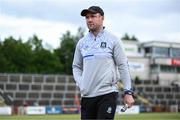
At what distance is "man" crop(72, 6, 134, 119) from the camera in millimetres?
5805

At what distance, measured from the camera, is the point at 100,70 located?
19.0 ft

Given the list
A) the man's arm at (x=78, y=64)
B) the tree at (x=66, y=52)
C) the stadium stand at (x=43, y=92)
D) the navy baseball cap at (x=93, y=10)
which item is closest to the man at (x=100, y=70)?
the navy baseball cap at (x=93, y=10)

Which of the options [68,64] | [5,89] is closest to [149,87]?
[5,89]

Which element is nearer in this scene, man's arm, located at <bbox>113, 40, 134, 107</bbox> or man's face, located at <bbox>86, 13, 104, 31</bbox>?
man's arm, located at <bbox>113, 40, 134, 107</bbox>

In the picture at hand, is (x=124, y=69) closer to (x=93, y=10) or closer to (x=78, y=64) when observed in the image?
(x=78, y=64)

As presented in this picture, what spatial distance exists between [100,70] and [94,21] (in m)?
0.56

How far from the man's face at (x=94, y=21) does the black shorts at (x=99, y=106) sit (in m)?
0.78

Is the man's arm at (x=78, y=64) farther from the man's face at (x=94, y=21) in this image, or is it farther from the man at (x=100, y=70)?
the man's face at (x=94, y=21)

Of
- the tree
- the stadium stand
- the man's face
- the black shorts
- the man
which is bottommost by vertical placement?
the stadium stand

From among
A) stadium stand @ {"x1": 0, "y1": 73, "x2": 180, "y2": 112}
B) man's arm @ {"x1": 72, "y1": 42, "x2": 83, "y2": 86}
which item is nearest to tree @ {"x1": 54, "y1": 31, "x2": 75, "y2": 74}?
stadium stand @ {"x1": 0, "y1": 73, "x2": 180, "y2": 112}

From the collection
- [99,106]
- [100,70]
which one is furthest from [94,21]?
[99,106]

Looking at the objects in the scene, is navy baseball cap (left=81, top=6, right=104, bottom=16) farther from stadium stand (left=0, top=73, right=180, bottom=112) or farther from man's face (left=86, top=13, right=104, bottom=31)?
stadium stand (left=0, top=73, right=180, bottom=112)

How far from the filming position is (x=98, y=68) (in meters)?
5.81

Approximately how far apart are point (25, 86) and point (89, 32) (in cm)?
5180
